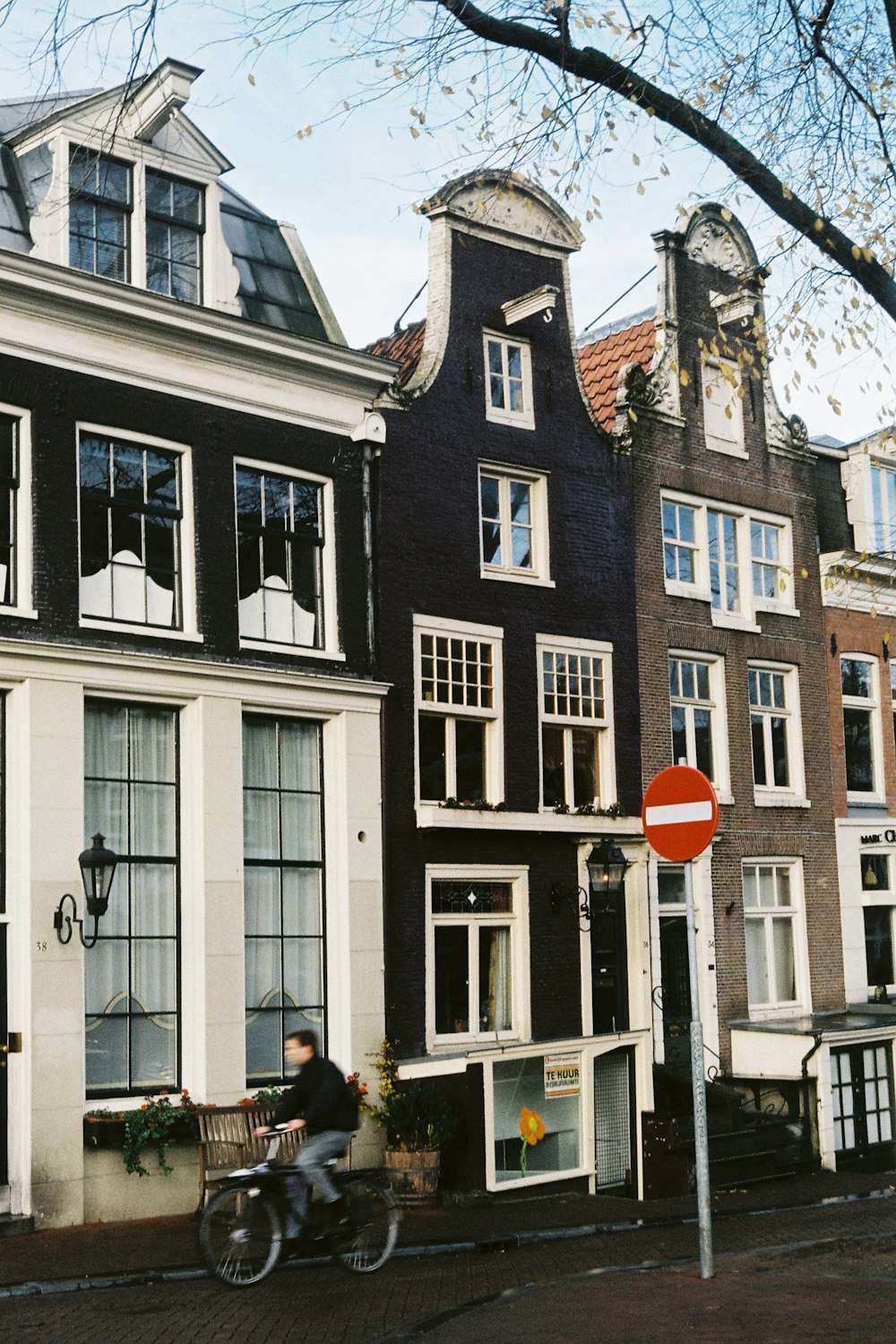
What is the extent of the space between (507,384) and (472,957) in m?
7.13

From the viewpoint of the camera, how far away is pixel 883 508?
1051 inches

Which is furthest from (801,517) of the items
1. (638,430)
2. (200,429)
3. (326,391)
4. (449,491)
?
(200,429)

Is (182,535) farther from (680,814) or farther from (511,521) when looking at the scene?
(680,814)

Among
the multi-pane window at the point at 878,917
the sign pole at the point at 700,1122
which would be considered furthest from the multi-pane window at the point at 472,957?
the sign pole at the point at 700,1122

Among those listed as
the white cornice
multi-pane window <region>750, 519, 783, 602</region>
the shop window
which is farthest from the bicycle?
multi-pane window <region>750, 519, 783, 602</region>

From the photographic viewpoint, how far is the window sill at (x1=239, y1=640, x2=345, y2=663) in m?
17.3

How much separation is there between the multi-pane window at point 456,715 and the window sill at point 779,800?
551 centimetres

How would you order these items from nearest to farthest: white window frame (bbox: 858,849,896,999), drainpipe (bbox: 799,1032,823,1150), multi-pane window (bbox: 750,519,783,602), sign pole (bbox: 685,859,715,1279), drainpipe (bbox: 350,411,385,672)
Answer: sign pole (bbox: 685,859,715,1279)
drainpipe (bbox: 350,411,385,672)
drainpipe (bbox: 799,1032,823,1150)
multi-pane window (bbox: 750,519,783,602)
white window frame (bbox: 858,849,896,999)

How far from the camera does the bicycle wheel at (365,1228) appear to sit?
11.7 metres

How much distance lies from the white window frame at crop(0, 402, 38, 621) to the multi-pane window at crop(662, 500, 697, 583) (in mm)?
9870

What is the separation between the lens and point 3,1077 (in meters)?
14.6

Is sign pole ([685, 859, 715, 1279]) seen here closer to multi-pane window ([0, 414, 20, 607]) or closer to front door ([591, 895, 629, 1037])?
multi-pane window ([0, 414, 20, 607])

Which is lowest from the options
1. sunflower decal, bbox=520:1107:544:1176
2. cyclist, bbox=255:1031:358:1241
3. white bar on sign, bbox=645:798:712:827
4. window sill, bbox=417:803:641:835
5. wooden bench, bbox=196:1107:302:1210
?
sunflower decal, bbox=520:1107:544:1176

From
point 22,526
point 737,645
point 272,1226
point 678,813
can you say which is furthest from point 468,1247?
point 737,645
